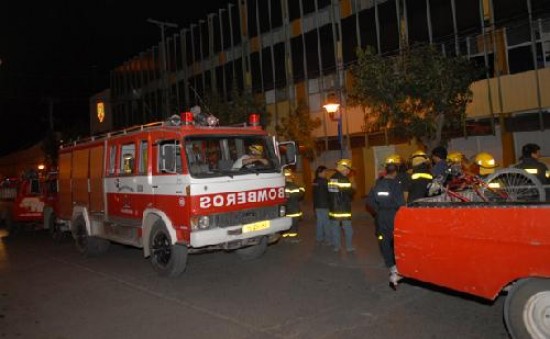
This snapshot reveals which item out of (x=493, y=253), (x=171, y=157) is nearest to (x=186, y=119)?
(x=171, y=157)

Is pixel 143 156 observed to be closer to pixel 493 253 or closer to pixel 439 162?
pixel 439 162

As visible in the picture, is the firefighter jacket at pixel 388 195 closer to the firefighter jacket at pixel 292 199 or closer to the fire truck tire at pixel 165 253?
the fire truck tire at pixel 165 253

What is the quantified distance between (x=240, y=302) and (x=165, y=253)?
7.40ft

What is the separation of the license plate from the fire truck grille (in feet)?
0.25

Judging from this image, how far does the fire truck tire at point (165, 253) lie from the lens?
7855 mm

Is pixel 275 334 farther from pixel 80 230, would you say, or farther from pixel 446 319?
pixel 80 230

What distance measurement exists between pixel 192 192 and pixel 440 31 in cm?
1367

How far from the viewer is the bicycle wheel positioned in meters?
5.90

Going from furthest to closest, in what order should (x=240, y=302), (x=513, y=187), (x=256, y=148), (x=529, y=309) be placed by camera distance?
(x=256, y=148) < (x=240, y=302) < (x=513, y=187) < (x=529, y=309)

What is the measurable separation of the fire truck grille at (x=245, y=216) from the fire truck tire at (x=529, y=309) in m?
4.57

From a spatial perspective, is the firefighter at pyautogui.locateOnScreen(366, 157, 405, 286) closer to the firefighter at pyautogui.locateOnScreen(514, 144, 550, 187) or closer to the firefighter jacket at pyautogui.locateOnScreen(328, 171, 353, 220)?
the firefighter jacket at pyautogui.locateOnScreen(328, 171, 353, 220)

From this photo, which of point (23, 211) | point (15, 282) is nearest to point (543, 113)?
point (15, 282)

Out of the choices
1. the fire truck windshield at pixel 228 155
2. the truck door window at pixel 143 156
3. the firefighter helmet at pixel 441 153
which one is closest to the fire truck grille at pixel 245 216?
the fire truck windshield at pixel 228 155

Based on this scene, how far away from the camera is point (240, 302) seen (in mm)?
6453
